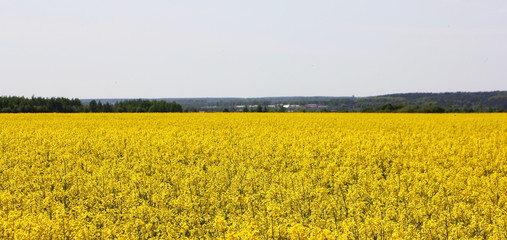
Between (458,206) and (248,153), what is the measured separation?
8145 millimetres

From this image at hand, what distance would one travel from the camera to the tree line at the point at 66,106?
64.8 metres

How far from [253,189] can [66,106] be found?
6407cm

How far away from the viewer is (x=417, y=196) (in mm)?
10977

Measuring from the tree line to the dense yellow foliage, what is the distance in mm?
49915

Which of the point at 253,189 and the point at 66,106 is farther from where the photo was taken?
the point at 66,106

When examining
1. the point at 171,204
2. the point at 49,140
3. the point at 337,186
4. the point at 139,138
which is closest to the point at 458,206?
the point at 337,186

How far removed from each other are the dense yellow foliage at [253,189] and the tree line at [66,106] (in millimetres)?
49915

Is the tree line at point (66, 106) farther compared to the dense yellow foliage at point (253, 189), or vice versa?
the tree line at point (66, 106)

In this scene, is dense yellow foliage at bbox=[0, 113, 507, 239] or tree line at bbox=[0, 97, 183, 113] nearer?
dense yellow foliage at bbox=[0, 113, 507, 239]

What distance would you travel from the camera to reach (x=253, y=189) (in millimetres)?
11844

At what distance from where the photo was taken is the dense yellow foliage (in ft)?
28.4

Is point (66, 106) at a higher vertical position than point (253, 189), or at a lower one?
higher

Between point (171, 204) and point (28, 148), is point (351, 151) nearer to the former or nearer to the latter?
point (171, 204)

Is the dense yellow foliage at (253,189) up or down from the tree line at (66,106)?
down
